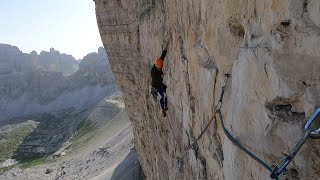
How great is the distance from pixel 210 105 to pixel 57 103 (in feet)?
372

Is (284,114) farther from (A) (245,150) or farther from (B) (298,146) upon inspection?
(A) (245,150)

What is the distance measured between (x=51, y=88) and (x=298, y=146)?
122 m

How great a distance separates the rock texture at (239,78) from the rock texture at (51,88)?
94537 mm

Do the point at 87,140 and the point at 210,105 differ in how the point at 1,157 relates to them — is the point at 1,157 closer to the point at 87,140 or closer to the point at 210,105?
the point at 87,140

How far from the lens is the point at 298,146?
493 centimetres

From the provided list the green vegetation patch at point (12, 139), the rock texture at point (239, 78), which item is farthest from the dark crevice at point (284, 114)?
the green vegetation patch at point (12, 139)

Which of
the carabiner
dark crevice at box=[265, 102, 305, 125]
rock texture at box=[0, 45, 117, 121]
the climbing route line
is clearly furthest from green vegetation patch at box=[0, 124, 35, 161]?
the carabiner

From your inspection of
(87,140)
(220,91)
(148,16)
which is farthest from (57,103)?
(220,91)

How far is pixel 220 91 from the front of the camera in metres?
8.01

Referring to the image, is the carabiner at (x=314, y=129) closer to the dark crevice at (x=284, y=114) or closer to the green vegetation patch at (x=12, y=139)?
the dark crevice at (x=284, y=114)

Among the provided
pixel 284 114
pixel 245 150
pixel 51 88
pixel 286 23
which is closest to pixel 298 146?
pixel 284 114

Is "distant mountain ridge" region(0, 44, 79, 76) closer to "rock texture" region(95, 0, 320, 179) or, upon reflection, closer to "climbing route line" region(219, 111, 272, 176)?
"rock texture" region(95, 0, 320, 179)

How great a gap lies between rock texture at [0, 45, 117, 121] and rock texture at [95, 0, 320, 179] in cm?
9454

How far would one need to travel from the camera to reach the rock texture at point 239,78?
513 centimetres
